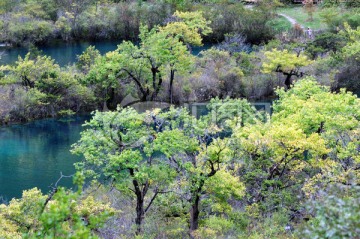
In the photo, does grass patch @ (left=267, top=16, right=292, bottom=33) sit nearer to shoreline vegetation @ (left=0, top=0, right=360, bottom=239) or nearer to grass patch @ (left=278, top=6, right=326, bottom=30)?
shoreline vegetation @ (left=0, top=0, right=360, bottom=239)

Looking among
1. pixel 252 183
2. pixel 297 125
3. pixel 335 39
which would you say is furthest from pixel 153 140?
pixel 335 39

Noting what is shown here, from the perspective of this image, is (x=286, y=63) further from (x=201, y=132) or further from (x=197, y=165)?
(x=197, y=165)

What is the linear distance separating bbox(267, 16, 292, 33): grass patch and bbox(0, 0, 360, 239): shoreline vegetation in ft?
0.59

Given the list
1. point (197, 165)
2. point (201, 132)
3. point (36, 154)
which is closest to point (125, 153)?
point (197, 165)

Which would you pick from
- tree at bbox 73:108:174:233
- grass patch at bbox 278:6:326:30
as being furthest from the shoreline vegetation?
grass patch at bbox 278:6:326:30

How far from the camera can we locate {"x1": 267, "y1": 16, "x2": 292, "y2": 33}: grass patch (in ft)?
152

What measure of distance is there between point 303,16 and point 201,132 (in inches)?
1435

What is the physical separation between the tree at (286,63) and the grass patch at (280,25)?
43.0 feet

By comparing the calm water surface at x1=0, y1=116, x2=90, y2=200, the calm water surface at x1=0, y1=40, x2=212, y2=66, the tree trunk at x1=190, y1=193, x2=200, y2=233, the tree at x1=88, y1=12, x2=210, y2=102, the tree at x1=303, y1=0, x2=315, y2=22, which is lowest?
the calm water surface at x1=0, y1=116, x2=90, y2=200

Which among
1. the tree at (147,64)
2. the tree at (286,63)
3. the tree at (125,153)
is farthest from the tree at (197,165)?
the tree at (286,63)

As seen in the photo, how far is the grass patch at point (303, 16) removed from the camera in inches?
1843

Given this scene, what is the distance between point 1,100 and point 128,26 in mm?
21556

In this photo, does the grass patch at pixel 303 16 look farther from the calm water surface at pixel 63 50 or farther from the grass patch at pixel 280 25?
the calm water surface at pixel 63 50

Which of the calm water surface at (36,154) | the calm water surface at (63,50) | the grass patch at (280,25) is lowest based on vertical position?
the calm water surface at (36,154)
